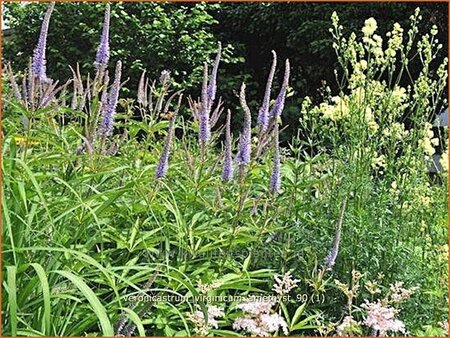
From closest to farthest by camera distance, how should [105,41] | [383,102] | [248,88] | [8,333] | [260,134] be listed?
[8,333] < [105,41] < [260,134] < [383,102] < [248,88]

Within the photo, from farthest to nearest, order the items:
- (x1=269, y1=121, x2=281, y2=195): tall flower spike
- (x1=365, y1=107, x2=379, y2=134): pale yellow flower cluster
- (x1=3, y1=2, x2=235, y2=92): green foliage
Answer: (x1=3, y1=2, x2=235, y2=92): green foliage → (x1=365, y1=107, x2=379, y2=134): pale yellow flower cluster → (x1=269, y1=121, x2=281, y2=195): tall flower spike

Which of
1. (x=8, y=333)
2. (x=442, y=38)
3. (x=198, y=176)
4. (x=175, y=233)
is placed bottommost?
(x=8, y=333)

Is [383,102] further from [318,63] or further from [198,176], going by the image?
[318,63]

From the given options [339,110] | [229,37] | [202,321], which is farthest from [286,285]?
[229,37]

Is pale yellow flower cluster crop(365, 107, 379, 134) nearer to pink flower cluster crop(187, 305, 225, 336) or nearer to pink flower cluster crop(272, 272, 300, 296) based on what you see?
pink flower cluster crop(272, 272, 300, 296)

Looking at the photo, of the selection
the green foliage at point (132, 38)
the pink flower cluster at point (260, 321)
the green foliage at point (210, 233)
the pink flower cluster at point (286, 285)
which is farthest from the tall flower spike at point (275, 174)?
the green foliage at point (132, 38)

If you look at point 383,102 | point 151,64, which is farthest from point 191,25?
point 383,102

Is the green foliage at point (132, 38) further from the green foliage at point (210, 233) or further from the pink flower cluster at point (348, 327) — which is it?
the pink flower cluster at point (348, 327)

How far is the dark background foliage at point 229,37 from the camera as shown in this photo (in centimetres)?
907

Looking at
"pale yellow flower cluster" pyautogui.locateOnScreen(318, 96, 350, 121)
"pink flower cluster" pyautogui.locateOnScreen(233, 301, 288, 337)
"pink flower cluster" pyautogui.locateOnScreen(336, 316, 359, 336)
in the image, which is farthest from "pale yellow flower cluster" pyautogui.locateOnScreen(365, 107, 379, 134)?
"pink flower cluster" pyautogui.locateOnScreen(233, 301, 288, 337)

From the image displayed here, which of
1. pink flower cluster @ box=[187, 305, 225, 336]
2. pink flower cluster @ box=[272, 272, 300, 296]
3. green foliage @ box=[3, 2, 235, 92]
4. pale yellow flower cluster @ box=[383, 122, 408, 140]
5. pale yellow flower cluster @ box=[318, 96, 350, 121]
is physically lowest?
pink flower cluster @ box=[187, 305, 225, 336]

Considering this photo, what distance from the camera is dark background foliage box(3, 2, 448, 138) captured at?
907 centimetres

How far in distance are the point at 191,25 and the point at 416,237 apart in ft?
23.6

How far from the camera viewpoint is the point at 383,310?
5.99 ft
